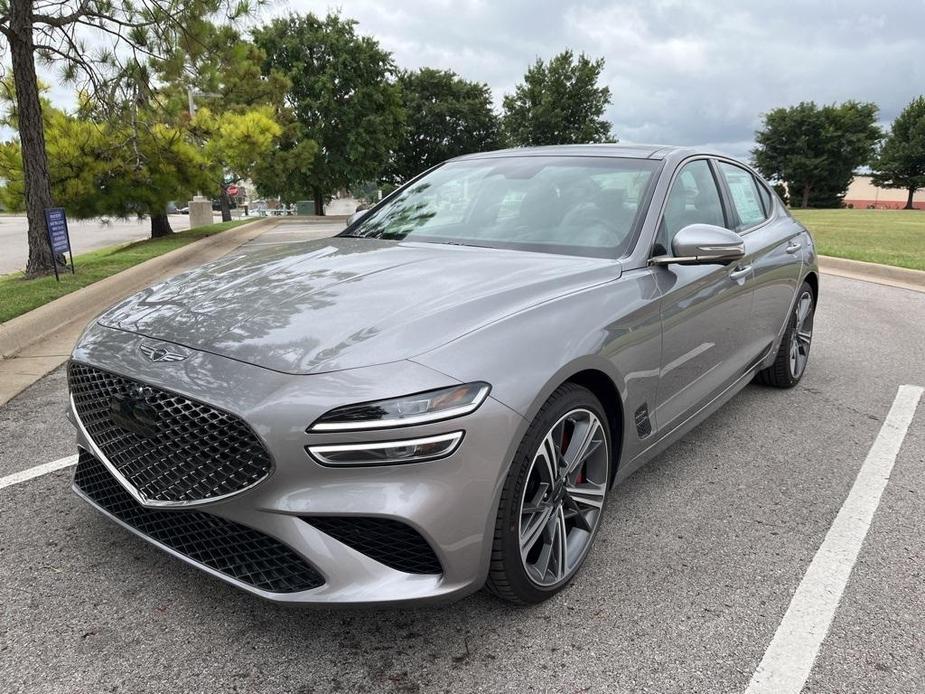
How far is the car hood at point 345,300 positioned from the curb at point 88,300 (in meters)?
3.80

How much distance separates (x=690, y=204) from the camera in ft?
11.4

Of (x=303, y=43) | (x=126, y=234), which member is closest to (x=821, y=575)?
(x=126, y=234)

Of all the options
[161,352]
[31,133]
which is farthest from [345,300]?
[31,133]

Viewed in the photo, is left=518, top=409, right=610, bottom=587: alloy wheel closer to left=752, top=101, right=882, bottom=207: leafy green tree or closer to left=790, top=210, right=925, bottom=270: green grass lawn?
left=790, top=210, right=925, bottom=270: green grass lawn

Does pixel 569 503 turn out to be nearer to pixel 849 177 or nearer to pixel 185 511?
pixel 185 511

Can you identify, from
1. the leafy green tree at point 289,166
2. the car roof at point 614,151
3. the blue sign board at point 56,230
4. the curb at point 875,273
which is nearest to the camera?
the car roof at point 614,151

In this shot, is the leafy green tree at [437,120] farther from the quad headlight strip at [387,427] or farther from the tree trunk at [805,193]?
the quad headlight strip at [387,427]

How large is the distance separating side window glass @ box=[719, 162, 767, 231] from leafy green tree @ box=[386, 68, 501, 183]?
169 feet

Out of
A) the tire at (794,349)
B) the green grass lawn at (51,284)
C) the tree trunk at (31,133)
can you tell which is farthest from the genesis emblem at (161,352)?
the tree trunk at (31,133)

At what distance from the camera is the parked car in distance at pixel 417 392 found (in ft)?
6.35

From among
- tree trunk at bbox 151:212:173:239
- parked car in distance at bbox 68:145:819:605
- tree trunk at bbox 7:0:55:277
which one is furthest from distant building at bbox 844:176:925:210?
parked car in distance at bbox 68:145:819:605

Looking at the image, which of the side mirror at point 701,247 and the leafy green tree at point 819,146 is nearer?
the side mirror at point 701,247

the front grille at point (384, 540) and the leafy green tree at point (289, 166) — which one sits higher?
the leafy green tree at point (289, 166)

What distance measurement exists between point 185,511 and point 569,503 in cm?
127
